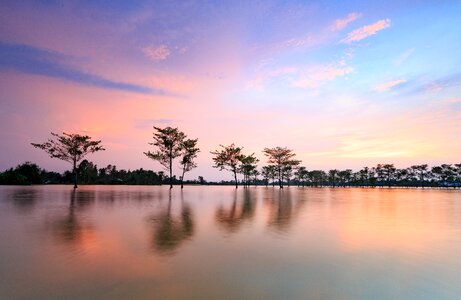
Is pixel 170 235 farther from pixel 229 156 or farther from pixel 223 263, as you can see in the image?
pixel 229 156

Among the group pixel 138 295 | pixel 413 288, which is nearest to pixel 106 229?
pixel 138 295

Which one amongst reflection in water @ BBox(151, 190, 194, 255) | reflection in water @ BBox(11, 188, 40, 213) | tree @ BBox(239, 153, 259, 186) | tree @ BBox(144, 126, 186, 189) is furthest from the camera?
tree @ BBox(239, 153, 259, 186)

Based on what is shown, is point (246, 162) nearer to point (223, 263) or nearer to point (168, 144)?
point (168, 144)

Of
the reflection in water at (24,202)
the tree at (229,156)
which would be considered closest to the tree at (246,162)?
the tree at (229,156)

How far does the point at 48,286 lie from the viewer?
305 centimetres

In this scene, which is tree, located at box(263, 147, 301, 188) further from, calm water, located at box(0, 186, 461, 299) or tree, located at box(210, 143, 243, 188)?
calm water, located at box(0, 186, 461, 299)

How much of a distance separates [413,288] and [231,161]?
45201 millimetres

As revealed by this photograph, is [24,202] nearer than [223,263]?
No

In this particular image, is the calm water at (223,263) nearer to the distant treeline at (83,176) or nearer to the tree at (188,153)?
the tree at (188,153)

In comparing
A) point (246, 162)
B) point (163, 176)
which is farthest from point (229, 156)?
point (163, 176)

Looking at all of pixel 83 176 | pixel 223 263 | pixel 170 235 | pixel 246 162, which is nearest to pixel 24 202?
pixel 170 235

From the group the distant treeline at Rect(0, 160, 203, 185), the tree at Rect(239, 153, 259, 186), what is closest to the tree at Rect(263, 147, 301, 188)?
the tree at Rect(239, 153, 259, 186)

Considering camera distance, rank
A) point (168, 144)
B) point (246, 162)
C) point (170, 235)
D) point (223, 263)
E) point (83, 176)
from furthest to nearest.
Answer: point (83, 176)
point (246, 162)
point (168, 144)
point (170, 235)
point (223, 263)

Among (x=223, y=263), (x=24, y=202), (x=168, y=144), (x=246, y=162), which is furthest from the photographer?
(x=246, y=162)
